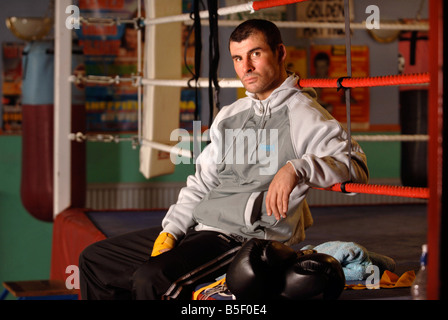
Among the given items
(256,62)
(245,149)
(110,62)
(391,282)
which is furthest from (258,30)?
(110,62)

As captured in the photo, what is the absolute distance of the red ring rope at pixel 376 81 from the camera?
1.25 metres

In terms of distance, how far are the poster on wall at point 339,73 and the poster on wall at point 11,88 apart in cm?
183

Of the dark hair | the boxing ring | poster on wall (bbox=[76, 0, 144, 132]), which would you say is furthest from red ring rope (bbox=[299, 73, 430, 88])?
poster on wall (bbox=[76, 0, 144, 132])

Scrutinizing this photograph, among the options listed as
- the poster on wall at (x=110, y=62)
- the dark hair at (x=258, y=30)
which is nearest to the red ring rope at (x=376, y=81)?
the dark hair at (x=258, y=30)

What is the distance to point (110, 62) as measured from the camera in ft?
13.1

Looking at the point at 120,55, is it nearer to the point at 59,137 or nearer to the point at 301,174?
the point at 59,137

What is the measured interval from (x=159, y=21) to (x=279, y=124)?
4.46 ft

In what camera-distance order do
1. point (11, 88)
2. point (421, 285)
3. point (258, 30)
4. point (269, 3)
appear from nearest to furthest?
point (421, 285)
point (258, 30)
point (269, 3)
point (11, 88)

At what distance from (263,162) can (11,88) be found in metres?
2.83

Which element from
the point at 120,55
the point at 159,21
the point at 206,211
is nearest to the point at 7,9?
the point at 120,55

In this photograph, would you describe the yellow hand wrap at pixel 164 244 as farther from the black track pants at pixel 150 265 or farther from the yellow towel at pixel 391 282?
the yellow towel at pixel 391 282

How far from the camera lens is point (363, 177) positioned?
A: 1423 millimetres

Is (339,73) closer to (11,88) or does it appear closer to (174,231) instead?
(11,88)

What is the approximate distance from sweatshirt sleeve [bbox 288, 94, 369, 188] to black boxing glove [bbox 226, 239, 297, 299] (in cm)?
18
